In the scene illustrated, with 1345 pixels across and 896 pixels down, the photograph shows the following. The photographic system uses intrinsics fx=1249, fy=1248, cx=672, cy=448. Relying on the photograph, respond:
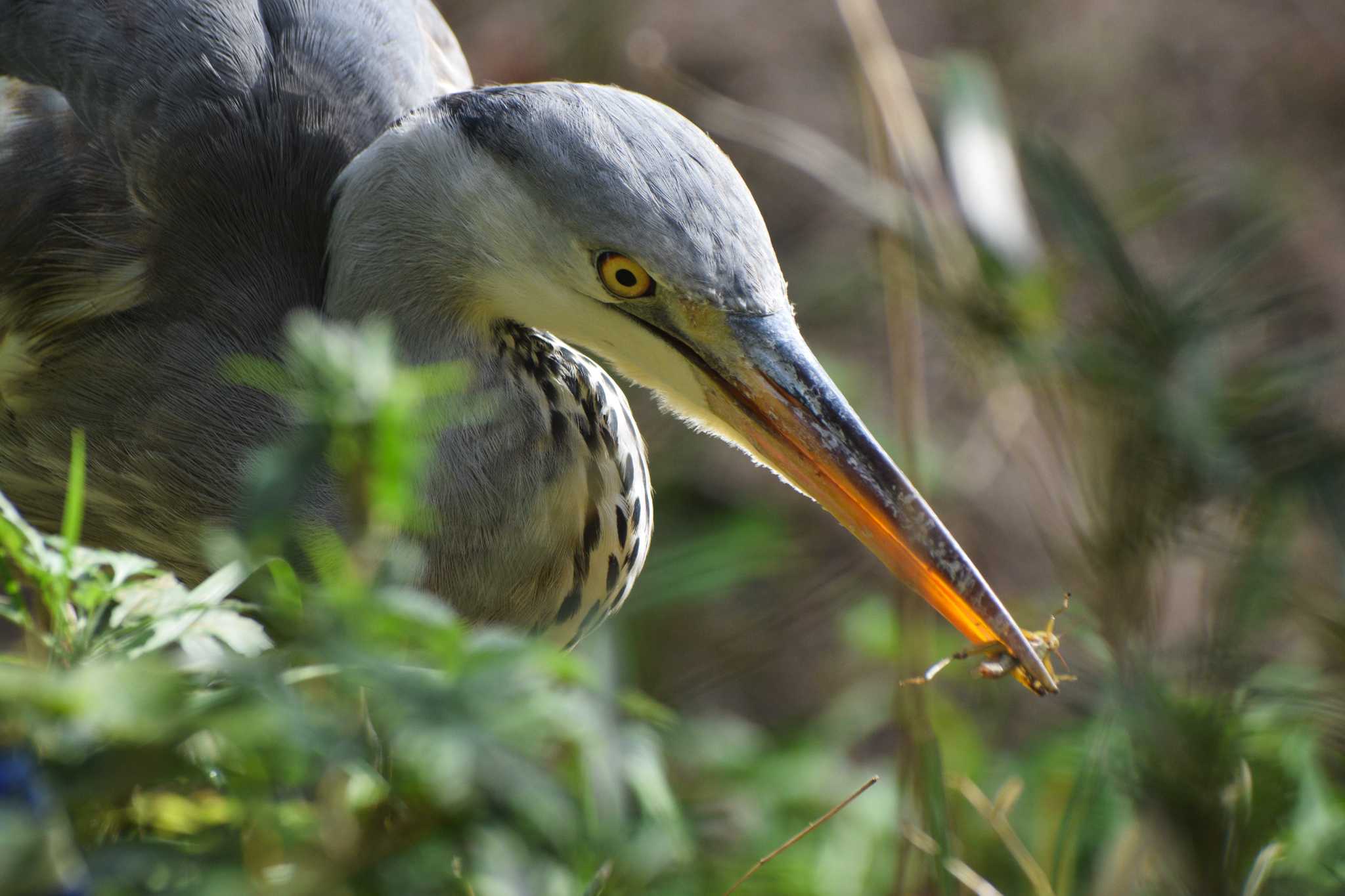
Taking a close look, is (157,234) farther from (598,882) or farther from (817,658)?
(817,658)

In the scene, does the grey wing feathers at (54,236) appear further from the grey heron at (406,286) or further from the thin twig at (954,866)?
the thin twig at (954,866)

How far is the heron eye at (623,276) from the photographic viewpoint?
1.39 meters

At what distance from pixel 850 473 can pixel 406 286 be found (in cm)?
59

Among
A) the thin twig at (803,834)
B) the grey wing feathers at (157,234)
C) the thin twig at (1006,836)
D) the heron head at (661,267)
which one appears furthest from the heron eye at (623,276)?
the thin twig at (1006,836)

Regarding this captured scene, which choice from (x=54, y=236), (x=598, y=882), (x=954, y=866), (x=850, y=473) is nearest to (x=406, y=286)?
(x=54, y=236)

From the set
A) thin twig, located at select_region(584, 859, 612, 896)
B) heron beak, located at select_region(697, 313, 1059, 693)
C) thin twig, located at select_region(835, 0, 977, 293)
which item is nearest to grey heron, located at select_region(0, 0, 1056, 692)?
heron beak, located at select_region(697, 313, 1059, 693)

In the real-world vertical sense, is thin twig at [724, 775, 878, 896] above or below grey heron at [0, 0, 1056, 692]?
below

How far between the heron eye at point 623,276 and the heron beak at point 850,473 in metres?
0.10

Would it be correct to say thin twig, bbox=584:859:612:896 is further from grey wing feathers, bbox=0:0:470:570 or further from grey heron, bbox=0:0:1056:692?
grey wing feathers, bbox=0:0:470:570

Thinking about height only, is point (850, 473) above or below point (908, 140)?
below

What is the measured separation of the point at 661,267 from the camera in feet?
4.45

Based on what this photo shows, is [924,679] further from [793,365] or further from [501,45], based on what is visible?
[501,45]

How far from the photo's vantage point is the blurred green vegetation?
30.8 inches

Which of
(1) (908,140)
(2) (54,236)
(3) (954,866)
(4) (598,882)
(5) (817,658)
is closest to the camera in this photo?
(4) (598,882)
